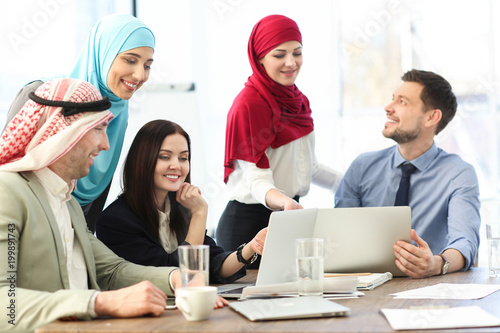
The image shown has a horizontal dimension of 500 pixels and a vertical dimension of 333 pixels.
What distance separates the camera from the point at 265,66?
8.79ft

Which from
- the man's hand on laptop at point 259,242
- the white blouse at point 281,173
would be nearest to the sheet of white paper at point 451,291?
the man's hand on laptop at point 259,242

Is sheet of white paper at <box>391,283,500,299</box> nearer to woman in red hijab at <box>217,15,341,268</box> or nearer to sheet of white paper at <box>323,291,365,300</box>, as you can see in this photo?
sheet of white paper at <box>323,291,365,300</box>

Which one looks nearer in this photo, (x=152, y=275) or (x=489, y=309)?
(x=489, y=309)

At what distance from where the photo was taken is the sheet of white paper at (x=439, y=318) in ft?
3.79

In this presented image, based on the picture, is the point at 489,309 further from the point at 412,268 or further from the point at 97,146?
the point at 97,146

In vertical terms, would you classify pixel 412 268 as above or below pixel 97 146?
below

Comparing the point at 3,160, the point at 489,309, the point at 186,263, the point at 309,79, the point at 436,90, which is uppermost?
the point at 309,79

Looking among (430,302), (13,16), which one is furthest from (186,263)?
(13,16)

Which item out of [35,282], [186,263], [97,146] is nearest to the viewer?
[186,263]

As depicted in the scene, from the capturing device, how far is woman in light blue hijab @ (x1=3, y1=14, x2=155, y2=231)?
7.53ft

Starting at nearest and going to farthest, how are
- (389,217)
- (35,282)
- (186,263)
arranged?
1. (186,263)
2. (35,282)
3. (389,217)

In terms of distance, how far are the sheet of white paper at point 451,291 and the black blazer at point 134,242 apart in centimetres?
60

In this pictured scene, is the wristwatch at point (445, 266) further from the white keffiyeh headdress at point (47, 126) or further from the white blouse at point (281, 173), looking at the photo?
the white keffiyeh headdress at point (47, 126)

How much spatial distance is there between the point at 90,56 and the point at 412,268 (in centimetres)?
146
